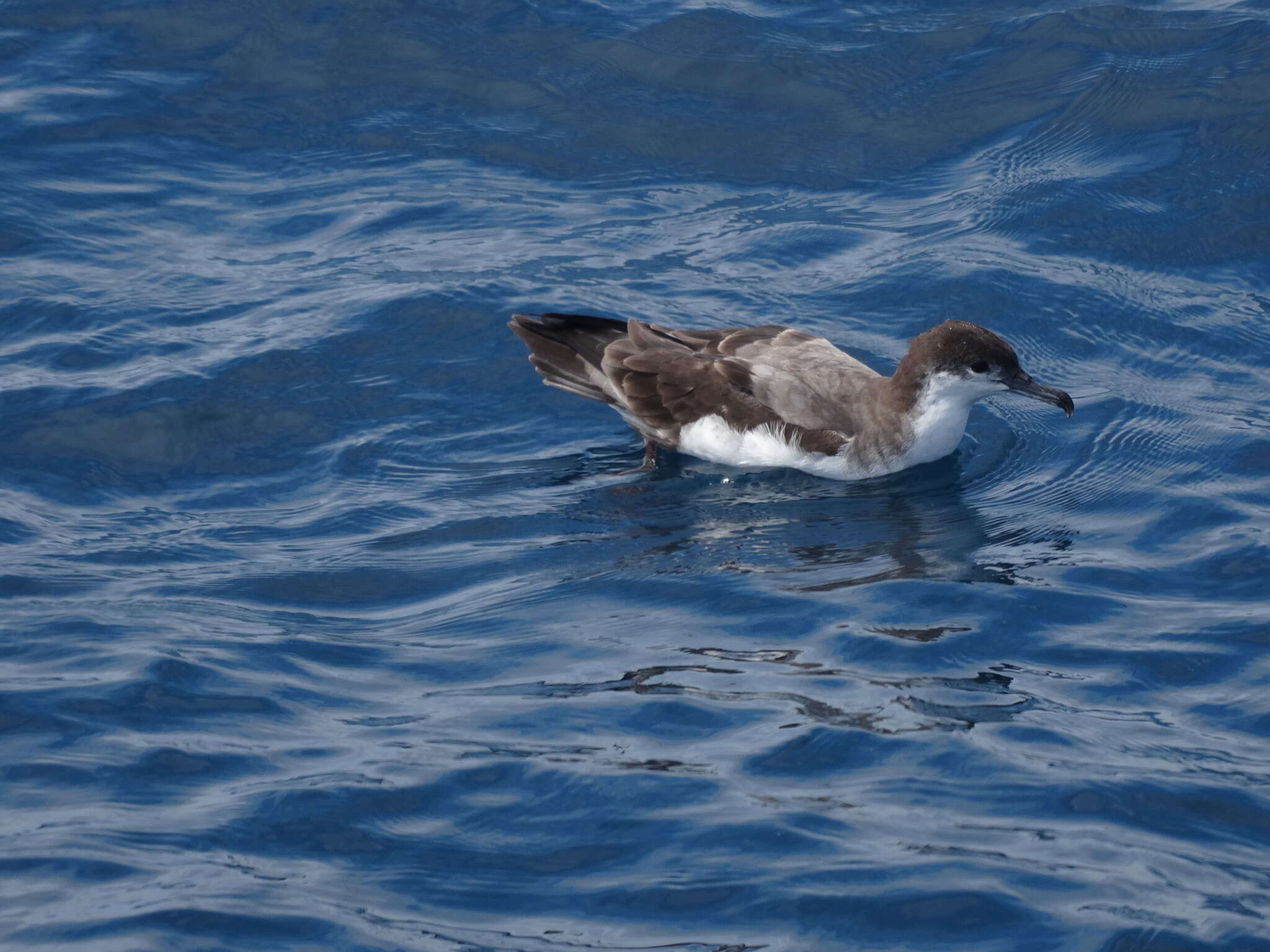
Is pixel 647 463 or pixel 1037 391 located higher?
pixel 1037 391

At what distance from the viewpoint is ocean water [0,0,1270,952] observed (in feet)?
17.6

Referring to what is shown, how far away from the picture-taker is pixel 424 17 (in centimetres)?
1312

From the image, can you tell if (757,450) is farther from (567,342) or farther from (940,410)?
(567,342)

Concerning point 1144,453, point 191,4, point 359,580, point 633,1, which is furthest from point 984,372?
point 191,4

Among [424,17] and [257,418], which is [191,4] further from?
[257,418]

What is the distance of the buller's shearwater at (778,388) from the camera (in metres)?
8.94

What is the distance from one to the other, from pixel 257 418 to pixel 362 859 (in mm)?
4495

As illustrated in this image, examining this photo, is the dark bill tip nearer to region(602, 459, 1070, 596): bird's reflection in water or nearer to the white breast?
region(602, 459, 1070, 596): bird's reflection in water

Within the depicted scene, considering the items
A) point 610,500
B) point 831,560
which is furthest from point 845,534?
point 610,500

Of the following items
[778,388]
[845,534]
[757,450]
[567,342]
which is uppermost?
[567,342]

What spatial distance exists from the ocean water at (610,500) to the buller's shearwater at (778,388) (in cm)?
22

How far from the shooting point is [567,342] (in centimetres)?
951

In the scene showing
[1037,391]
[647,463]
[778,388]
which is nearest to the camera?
[1037,391]

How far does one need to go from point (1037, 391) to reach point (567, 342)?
270cm
